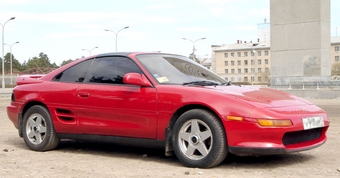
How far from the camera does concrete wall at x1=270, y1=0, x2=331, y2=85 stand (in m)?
35.4

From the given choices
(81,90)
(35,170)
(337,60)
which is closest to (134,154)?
(81,90)

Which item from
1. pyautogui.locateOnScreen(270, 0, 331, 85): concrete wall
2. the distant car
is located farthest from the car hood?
pyautogui.locateOnScreen(270, 0, 331, 85): concrete wall

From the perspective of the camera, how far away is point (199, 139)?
573cm

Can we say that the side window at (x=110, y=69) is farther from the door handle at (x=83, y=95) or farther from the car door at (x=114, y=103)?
the door handle at (x=83, y=95)

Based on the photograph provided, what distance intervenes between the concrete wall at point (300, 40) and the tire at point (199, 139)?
1225 inches

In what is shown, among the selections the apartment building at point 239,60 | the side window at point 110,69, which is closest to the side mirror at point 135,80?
the side window at point 110,69

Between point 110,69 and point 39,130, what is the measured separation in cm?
144

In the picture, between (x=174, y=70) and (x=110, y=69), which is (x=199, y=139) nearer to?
(x=174, y=70)

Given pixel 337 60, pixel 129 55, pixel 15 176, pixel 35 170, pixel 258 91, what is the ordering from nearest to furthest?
pixel 15 176, pixel 35 170, pixel 258 91, pixel 129 55, pixel 337 60

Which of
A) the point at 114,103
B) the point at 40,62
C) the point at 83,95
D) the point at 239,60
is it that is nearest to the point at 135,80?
the point at 114,103

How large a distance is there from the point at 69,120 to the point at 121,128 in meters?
0.99

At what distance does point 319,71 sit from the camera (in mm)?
35406

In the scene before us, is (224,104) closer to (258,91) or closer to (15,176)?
(258,91)

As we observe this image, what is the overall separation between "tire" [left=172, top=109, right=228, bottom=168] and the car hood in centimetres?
40
